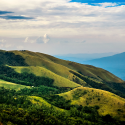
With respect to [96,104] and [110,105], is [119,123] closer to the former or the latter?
[110,105]

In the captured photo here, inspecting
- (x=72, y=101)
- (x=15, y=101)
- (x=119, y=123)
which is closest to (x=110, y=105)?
(x=119, y=123)

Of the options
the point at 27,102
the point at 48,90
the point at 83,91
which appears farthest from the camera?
the point at 48,90

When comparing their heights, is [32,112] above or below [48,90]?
above

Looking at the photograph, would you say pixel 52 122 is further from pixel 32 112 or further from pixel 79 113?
pixel 79 113

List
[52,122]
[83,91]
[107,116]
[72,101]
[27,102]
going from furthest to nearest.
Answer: [83,91] → [72,101] → [27,102] → [107,116] → [52,122]

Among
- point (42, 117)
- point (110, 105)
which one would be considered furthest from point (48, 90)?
point (42, 117)

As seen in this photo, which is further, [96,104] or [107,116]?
[96,104]
